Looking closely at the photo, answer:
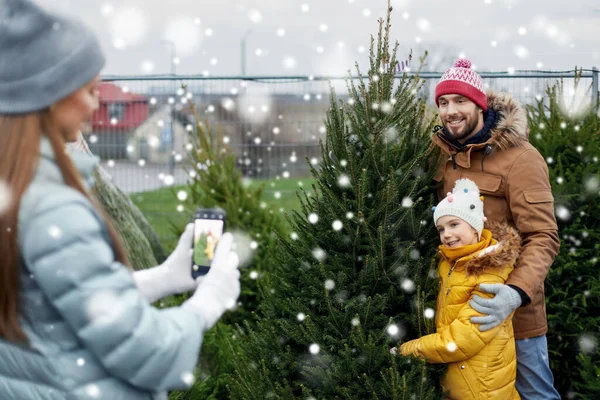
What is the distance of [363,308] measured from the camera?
291 centimetres

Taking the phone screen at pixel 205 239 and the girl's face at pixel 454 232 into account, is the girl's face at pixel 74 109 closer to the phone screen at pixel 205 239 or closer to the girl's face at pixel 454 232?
the phone screen at pixel 205 239

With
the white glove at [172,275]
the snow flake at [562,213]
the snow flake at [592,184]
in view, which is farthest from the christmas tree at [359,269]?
the snow flake at [592,184]

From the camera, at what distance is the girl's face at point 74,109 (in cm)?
171

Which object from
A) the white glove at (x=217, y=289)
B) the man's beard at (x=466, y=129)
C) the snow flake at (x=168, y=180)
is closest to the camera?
the white glove at (x=217, y=289)

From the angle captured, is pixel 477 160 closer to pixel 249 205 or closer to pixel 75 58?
pixel 75 58

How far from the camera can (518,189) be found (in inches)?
127

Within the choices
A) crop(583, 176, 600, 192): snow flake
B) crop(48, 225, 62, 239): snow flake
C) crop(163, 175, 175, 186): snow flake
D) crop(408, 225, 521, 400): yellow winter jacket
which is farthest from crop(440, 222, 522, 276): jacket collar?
crop(163, 175, 175, 186): snow flake

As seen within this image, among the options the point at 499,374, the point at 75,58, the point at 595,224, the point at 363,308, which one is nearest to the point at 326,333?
the point at 363,308

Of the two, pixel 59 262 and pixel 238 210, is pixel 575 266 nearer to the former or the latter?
pixel 238 210

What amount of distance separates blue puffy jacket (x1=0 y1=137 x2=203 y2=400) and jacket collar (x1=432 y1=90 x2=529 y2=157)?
207cm

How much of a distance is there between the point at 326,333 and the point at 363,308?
212 millimetres

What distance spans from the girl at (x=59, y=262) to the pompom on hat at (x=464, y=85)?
2177 millimetres

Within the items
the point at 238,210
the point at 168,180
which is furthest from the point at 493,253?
the point at 168,180

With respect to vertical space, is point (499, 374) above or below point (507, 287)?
below
